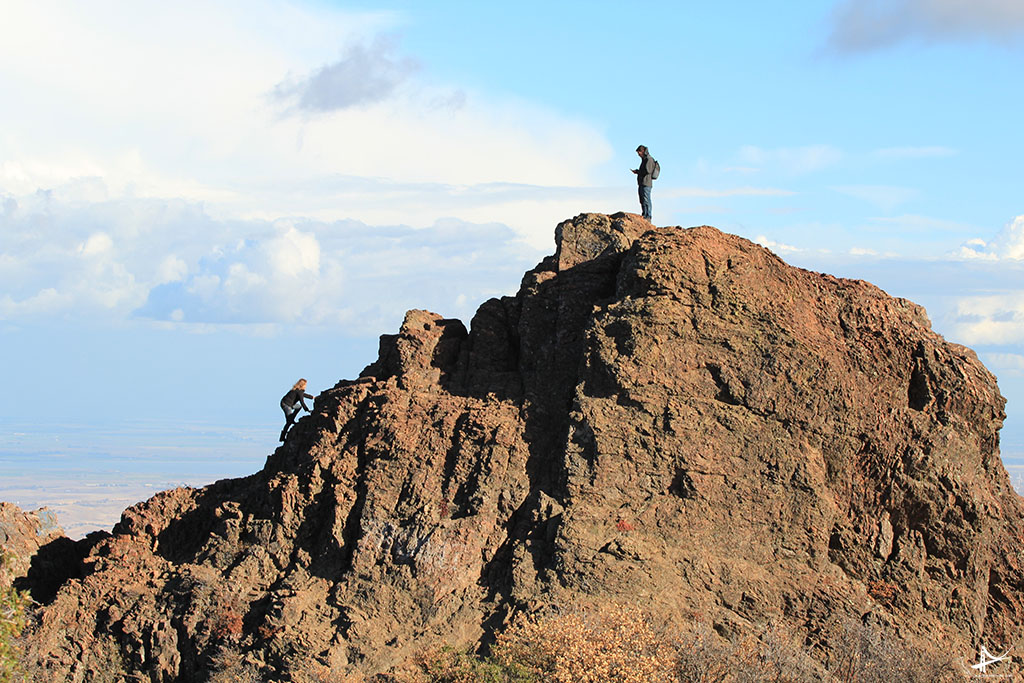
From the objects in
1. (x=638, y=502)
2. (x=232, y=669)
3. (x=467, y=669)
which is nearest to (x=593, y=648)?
(x=467, y=669)

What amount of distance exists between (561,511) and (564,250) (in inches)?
233

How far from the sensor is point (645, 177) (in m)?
26.0

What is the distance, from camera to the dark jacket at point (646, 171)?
85.1 ft

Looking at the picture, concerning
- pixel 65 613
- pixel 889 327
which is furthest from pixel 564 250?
pixel 65 613

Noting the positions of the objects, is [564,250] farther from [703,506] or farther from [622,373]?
[703,506]

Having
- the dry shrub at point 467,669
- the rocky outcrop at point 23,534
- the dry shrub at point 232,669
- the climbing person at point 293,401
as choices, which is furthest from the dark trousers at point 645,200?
the rocky outcrop at point 23,534

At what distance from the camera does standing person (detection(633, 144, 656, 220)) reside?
26.0m

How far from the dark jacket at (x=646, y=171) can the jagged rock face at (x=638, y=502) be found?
3.89 meters

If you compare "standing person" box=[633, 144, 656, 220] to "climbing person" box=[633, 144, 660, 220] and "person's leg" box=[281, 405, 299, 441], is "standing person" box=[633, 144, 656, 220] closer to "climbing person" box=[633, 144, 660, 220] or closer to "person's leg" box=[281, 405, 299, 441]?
"climbing person" box=[633, 144, 660, 220]

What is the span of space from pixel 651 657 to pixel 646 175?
38.6 ft

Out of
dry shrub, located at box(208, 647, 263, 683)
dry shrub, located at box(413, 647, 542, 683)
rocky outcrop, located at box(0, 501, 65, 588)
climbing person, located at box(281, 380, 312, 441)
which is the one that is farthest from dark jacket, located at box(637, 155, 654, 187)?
rocky outcrop, located at box(0, 501, 65, 588)

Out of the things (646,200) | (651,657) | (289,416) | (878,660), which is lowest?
(878,660)

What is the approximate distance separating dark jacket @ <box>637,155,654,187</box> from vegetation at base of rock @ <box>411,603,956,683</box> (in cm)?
1044

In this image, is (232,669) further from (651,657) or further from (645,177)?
(645,177)
